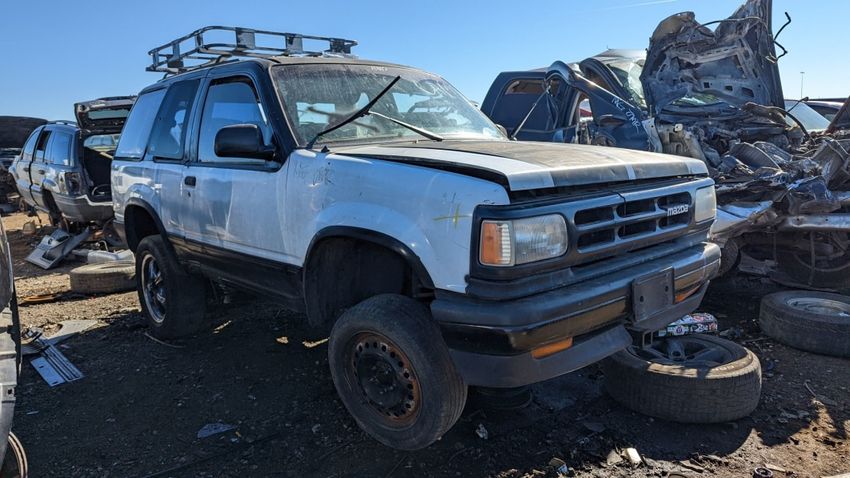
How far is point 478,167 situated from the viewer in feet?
8.02

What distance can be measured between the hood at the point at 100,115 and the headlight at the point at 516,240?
837cm

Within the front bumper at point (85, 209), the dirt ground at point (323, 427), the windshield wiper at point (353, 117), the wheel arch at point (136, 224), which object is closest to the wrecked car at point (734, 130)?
the dirt ground at point (323, 427)

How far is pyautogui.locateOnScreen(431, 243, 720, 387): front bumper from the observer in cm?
231

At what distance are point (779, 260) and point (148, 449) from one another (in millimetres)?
5589

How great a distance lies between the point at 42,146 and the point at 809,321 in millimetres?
11304

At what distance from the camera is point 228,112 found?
384 centimetres

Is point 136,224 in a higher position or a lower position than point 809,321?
higher

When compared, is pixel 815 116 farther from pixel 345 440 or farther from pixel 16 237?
pixel 16 237

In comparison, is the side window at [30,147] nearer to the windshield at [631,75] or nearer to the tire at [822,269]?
the windshield at [631,75]

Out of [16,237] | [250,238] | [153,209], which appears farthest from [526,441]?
[16,237]

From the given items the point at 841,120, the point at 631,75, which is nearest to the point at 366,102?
the point at 631,75

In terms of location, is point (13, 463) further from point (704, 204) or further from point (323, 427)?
point (704, 204)

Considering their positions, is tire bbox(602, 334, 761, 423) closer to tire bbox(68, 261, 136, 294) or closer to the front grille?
the front grille

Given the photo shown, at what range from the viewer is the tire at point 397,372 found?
256cm
